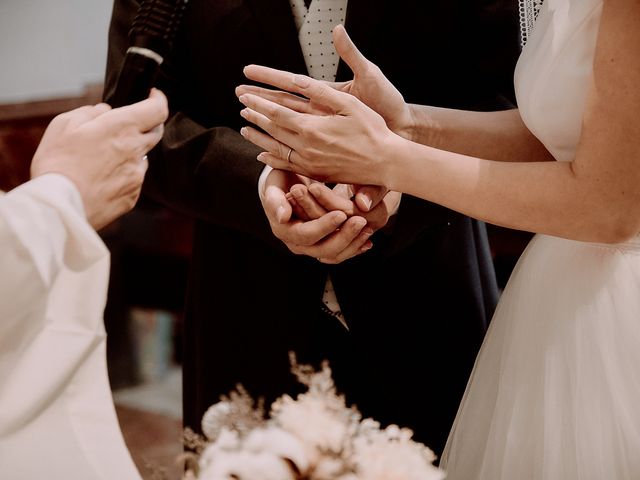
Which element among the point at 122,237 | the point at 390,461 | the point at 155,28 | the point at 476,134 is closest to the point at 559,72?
the point at 476,134

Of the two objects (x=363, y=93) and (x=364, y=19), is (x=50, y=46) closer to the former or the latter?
(x=364, y=19)

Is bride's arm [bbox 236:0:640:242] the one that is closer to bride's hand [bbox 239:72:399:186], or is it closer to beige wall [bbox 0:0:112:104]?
bride's hand [bbox 239:72:399:186]

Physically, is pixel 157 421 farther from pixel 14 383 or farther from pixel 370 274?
pixel 14 383

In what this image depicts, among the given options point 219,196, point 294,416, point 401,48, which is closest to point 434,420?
point 219,196

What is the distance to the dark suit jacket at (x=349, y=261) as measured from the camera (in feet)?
5.00

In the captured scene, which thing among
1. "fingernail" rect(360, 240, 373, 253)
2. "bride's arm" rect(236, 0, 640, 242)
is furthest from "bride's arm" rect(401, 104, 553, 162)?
"fingernail" rect(360, 240, 373, 253)

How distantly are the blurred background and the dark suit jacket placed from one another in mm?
1803

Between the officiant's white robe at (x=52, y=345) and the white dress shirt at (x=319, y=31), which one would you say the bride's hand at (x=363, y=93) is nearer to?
the white dress shirt at (x=319, y=31)

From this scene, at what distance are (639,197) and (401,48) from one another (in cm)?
60

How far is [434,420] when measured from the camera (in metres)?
1.64

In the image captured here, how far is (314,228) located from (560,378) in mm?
489

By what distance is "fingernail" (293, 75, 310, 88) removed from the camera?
51.4 inches

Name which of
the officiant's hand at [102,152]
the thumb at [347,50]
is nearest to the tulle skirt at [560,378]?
the thumb at [347,50]

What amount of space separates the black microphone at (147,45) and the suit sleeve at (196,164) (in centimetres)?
29
